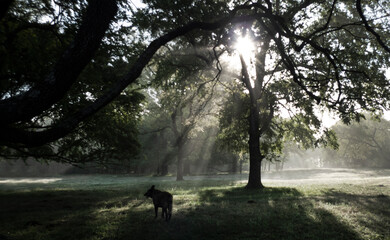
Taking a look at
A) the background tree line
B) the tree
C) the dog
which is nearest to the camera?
the background tree line

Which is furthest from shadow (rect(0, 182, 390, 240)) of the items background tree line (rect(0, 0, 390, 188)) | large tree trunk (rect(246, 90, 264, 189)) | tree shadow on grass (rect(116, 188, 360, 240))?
large tree trunk (rect(246, 90, 264, 189))

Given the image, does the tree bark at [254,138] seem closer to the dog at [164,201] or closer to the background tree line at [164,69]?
the background tree line at [164,69]

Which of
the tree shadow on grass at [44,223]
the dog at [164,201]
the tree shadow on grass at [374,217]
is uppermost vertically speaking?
the dog at [164,201]

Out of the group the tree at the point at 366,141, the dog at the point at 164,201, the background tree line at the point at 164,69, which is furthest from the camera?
the tree at the point at 366,141

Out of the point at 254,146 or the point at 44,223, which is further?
the point at 254,146

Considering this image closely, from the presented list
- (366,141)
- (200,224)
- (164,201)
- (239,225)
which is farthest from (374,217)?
(366,141)

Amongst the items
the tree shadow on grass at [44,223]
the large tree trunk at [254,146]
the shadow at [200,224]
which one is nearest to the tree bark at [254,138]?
the large tree trunk at [254,146]

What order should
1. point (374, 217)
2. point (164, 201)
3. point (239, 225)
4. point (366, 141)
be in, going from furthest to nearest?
point (366, 141)
point (374, 217)
point (164, 201)
point (239, 225)

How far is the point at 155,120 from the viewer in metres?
46.0

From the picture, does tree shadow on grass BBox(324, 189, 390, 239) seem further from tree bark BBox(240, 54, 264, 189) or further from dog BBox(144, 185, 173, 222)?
tree bark BBox(240, 54, 264, 189)

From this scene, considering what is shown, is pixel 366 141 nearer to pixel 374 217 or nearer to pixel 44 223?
pixel 374 217

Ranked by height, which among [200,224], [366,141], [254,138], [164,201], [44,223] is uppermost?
[366,141]

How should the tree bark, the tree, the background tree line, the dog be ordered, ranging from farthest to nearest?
the tree, the tree bark, the dog, the background tree line

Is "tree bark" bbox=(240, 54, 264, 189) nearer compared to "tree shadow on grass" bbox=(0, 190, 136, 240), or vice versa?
"tree shadow on grass" bbox=(0, 190, 136, 240)
